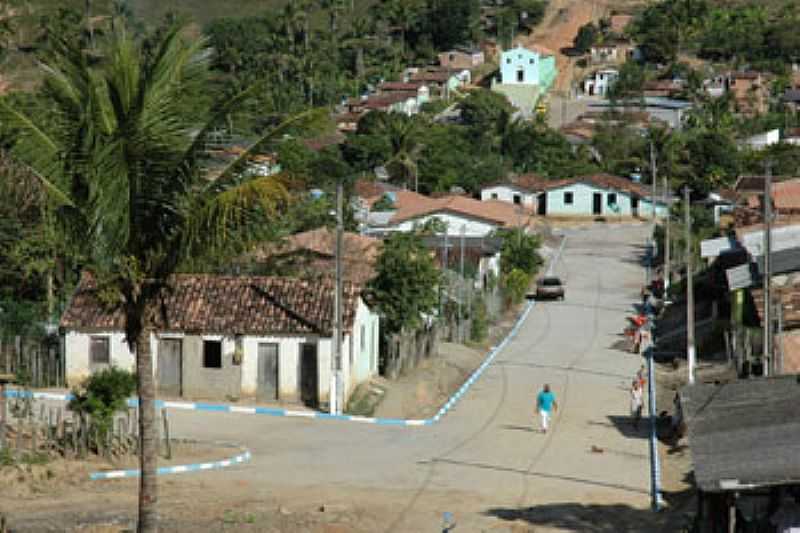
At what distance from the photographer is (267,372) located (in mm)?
37188

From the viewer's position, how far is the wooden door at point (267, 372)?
3709 cm

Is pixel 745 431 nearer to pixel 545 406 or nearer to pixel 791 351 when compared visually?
pixel 545 406

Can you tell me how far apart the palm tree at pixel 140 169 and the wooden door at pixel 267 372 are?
19178 millimetres

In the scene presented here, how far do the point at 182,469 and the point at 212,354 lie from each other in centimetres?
910

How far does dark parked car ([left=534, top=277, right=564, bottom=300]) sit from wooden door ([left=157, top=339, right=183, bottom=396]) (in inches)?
1016

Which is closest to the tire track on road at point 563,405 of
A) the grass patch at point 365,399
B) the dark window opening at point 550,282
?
the dark window opening at point 550,282

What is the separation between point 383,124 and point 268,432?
7642cm

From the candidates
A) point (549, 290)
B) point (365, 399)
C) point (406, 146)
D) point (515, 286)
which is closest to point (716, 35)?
point (406, 146)

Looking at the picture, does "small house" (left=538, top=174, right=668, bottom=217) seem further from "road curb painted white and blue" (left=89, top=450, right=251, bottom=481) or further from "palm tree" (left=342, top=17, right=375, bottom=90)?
"road curb painted white and blue" (left=89, top=450, right=251, bottom=481)

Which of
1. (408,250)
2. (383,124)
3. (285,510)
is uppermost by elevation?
(383,124)

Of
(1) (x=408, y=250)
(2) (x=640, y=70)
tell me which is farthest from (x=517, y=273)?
(2) (x=640, y=70)

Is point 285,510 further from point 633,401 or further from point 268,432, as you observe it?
point 633,401

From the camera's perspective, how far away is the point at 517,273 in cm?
6150

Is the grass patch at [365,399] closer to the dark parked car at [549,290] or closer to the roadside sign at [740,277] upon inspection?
the roadside sign at [740,277]
